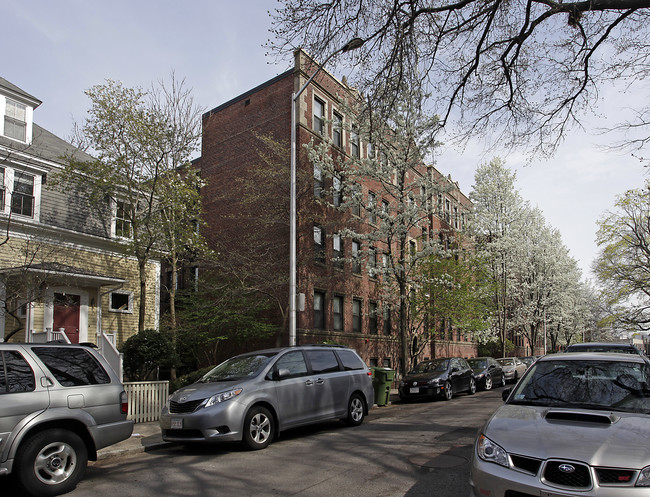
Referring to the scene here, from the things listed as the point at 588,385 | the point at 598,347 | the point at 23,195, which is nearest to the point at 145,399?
the point at 23,195

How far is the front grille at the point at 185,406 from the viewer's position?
8125 millimetres

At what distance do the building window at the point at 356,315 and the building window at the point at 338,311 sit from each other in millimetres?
1271

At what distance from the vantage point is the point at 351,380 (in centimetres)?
1065

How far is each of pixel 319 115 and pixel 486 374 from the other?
14.4 m

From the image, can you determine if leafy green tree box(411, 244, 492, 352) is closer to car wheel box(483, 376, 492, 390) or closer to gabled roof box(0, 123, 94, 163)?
car wheel box(483, 376, 492, 390)

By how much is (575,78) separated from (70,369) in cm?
1086

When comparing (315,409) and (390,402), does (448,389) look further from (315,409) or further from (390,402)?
(315,409)

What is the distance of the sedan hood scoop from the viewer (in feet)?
14.4

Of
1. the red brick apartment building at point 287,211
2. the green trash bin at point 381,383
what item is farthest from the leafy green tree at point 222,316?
the green trash bin at point 381,383

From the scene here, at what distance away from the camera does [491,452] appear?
13.8ft

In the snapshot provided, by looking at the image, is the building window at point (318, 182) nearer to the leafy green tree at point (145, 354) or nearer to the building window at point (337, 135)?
the building window at point (337, 135)

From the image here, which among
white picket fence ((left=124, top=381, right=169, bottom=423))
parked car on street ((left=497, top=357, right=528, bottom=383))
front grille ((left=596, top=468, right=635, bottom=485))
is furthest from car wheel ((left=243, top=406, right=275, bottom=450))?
parked car on street ((left=497, top=357, right=528, bottom=383))

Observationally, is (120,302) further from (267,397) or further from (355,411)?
(267,397)

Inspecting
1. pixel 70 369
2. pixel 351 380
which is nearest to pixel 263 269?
pixel 351 380
